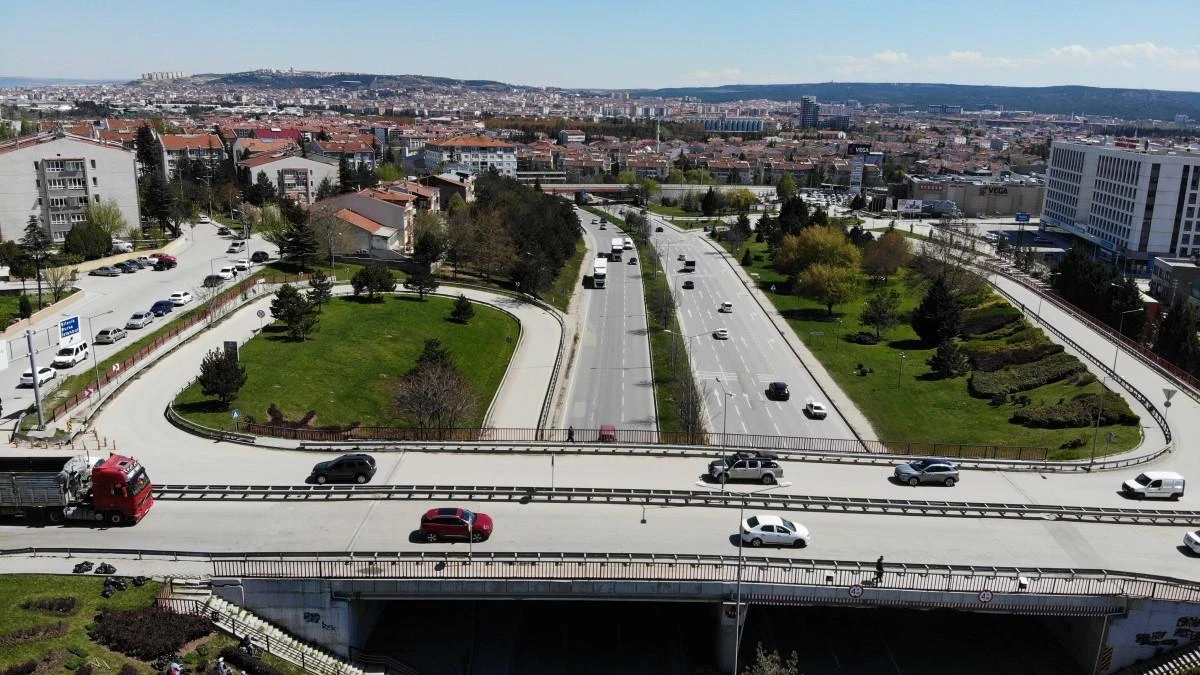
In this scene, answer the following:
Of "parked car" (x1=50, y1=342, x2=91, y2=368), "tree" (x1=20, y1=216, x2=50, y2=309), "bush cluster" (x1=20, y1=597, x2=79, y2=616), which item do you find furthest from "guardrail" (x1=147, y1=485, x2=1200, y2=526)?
"tree" (x1=20, y1=216, x2=50, y2=309)

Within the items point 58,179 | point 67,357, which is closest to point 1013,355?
point 67,357

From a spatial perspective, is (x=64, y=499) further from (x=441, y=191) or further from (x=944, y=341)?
(x=441, y=191)

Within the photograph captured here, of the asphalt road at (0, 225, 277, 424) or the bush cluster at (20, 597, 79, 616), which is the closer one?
the bush cluster at (20, 597, 79, 616)

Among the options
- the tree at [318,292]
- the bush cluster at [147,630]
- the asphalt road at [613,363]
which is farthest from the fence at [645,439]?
the tree at [318,292]

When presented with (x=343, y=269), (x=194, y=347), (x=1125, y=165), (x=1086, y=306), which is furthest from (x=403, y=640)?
(x=1125, y=165)

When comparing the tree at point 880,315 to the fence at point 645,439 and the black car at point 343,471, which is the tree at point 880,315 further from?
the black car at point 343,471

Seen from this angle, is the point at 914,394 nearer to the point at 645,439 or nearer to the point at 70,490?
the point at 645,439

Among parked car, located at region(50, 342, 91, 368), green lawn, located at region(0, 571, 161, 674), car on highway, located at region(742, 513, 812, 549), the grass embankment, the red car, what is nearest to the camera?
green lawn, located at region(0, 571, 161, 674)

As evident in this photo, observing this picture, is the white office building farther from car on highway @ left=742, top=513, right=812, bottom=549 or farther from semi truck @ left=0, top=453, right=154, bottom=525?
semi truck @ left=0, top=453, right=154, bottom=525
